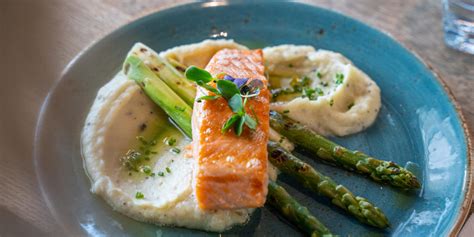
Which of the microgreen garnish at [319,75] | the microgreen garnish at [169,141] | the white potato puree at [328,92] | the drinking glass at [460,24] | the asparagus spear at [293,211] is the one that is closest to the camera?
the asparagus spear at [293,211]

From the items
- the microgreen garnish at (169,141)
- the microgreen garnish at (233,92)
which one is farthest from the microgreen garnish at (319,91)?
the microgreen garnish at (169,141)

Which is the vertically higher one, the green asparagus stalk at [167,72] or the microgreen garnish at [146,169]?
the green asparagus stalk at [167,72]

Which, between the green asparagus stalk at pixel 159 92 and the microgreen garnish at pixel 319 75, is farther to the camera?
the microgreen garnish at pixel 319 75

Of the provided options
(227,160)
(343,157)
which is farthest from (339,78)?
(227,160)

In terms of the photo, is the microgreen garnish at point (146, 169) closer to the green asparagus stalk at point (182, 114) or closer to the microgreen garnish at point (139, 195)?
the microgreen garnish at point (139, 195)

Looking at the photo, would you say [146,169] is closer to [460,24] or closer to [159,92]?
[159,92]

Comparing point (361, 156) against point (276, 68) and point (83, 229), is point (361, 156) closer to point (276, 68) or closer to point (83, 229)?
point (276, 68)

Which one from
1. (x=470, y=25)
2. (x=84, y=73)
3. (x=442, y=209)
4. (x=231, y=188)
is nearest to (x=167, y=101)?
(x=84, y=73)

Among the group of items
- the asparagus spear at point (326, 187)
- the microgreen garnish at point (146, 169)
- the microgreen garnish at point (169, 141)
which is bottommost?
the microgreen garnish at point (146, 169)
